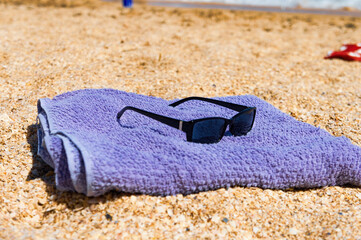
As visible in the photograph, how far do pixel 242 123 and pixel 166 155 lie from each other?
0.48 metres

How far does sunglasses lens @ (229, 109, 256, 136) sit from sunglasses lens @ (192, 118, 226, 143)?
90 mm

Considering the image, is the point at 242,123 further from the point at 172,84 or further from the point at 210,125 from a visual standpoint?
the point at 172,84

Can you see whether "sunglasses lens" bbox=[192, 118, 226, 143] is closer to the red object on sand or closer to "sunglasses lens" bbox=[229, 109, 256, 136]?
"sunglasses lens" bbox=[229, 109, 256, 136]

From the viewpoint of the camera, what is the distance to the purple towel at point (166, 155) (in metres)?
1.52

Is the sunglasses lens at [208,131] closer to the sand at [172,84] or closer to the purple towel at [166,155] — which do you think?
the purple towel at [166,155]

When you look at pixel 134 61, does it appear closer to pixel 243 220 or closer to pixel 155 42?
pixel 155 42

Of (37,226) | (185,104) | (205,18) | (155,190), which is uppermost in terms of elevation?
(205,18)

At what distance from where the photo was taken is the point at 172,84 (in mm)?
3078

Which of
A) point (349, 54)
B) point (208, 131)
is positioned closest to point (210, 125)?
point (208, 131)

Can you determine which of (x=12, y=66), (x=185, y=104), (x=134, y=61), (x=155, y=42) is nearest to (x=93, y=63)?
(x=134, y=61)

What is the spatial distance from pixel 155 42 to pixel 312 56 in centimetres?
186

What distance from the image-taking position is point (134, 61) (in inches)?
141

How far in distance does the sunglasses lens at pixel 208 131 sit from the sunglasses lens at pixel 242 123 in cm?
9

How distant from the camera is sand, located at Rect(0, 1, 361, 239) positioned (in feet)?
5.00
